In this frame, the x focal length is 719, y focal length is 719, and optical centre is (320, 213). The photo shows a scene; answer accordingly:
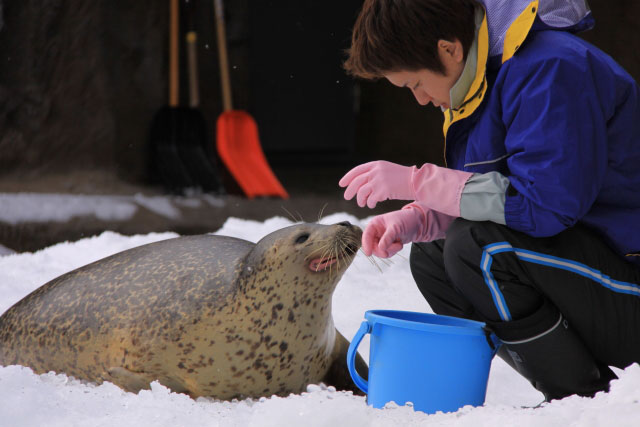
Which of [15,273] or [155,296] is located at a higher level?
[155,296]

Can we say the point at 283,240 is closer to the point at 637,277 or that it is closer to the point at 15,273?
the point at 637,277

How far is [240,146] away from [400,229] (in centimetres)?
316

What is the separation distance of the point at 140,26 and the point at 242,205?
3.93 ft

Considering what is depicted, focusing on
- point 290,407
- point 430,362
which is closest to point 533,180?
point 430,362

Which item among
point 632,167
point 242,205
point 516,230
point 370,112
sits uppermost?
point 632,167

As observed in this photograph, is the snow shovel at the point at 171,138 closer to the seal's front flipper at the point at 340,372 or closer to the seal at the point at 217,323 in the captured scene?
the seal at the point at 217,323

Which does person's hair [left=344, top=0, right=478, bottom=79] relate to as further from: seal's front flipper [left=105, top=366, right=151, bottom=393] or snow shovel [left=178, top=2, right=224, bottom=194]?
snow shovel [left=178, top=2, right=224, bottom=194]

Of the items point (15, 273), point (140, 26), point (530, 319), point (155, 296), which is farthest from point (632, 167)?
point (140, 26)

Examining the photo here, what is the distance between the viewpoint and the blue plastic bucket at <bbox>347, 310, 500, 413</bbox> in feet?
4.74

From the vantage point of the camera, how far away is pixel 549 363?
1514mm

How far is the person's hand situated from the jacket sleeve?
21cm

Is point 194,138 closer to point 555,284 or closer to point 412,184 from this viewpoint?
point 412,184

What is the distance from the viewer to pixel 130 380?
1691mm

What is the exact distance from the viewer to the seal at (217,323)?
169 cm
